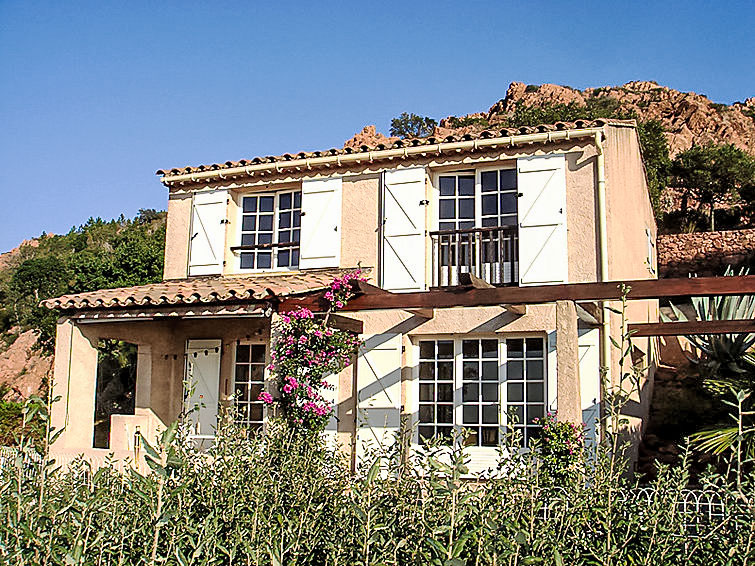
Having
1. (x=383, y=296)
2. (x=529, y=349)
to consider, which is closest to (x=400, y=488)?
(x=383, y=296)

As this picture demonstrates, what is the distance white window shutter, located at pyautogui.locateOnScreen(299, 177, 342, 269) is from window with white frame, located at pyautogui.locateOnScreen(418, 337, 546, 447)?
2.09 m

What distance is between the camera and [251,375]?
488 inches

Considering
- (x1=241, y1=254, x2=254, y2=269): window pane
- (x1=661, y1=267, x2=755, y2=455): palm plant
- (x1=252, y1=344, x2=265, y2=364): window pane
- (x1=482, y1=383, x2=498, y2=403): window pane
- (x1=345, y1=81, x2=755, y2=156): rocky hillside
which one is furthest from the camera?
(x1=345, y1=81, x2=755, y2=156): rocky hillside

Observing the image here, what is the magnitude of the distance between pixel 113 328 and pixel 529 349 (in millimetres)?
6228

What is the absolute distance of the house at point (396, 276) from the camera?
Answer: 10.2m

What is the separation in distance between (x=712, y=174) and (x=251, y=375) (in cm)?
2459

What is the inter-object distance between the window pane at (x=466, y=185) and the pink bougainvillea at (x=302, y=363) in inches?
113

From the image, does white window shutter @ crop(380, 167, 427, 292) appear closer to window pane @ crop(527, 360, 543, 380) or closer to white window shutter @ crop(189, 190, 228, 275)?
window pane @ crop(527, 360, 543, 380)

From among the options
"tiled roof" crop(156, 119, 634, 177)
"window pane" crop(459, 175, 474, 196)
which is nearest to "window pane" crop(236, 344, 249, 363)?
"tiled roof" crop(156, 119, 634, 177)

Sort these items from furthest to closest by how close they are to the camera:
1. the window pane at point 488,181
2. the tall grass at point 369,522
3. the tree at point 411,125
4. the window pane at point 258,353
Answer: the tree at point 411,125, the window pane at point 258,353, the window pane at point 488,181, the tall grass at point 369,522

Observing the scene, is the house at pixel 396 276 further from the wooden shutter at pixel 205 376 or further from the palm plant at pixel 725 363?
the palm plant at pixel 725 363

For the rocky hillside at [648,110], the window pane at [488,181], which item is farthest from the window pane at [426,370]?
the rocky hillside at [648,110]

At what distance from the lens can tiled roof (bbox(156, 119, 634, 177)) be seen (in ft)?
34.4

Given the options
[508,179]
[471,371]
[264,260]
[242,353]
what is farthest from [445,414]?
[264,260]
